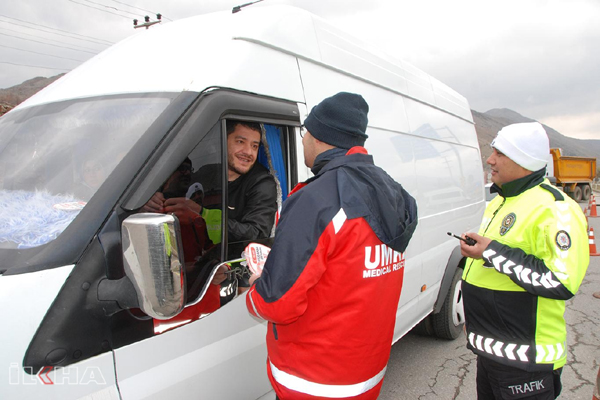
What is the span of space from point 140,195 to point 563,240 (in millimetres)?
1749

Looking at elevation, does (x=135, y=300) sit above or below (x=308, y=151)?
below

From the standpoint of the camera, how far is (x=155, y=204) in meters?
1.54

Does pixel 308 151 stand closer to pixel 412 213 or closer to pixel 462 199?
pixel 412 213

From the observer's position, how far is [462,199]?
432cm

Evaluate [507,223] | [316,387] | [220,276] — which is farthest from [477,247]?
[220,276]

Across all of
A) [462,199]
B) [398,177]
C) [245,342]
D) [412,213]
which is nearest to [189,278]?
[245,342]

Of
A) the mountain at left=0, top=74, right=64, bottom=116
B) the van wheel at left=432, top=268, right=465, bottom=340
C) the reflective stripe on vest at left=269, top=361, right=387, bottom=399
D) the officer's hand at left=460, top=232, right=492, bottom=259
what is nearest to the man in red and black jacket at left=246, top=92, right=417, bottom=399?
the reflective stripe on vest at left=269, top=361, right=387, bottom=399

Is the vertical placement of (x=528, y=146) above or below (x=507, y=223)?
above

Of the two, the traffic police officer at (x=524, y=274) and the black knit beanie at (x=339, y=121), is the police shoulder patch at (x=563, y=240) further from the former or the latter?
the black knit beanie at (x=339, y=121)

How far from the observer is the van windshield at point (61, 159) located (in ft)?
4.67

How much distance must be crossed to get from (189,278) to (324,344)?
0.59 m

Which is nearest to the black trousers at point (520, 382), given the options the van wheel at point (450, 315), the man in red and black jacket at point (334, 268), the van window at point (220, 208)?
the man in red and black jacket at point (334, 268)

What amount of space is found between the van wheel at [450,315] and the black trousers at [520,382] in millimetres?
2283

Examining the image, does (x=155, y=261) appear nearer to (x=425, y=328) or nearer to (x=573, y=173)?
(x=425, y=328)
